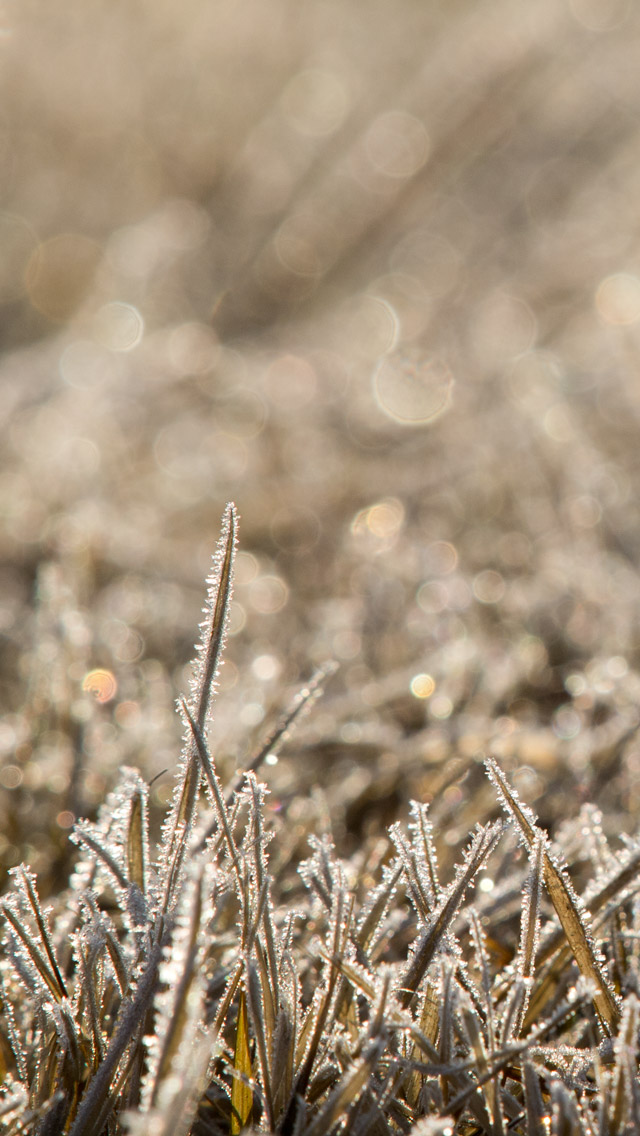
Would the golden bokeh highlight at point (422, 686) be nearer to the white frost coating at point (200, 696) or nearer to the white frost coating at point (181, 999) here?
the white frost coating at point (200, 696)

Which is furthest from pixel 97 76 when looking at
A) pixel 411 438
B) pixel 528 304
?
pixel 411 438

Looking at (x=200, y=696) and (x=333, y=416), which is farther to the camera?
(x=333, y=416)

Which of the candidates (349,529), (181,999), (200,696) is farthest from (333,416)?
(181,999)

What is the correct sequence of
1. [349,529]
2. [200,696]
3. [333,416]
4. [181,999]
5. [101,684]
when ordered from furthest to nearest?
[333,416] → [349,529] → [101,684] → [200,696] → [181,999]

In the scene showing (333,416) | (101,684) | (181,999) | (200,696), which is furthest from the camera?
(333,416)

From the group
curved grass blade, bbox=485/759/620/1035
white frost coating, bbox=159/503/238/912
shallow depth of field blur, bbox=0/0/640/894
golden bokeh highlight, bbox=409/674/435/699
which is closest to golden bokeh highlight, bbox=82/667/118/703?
shallow depth of field blur, bbox=0/0/640/894

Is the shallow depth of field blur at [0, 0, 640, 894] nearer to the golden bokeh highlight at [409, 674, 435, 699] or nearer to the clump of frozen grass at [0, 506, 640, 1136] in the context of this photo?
the golden bokeh highlight at [409, 674, 435, 699]

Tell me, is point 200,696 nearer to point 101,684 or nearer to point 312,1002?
point 312,1002
